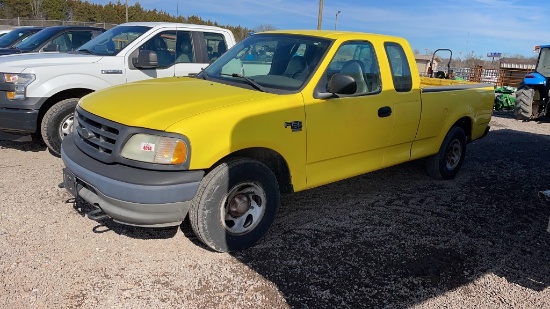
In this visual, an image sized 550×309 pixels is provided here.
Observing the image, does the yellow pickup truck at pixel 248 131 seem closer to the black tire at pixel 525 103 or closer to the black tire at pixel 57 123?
the black tire at pixel 57 123

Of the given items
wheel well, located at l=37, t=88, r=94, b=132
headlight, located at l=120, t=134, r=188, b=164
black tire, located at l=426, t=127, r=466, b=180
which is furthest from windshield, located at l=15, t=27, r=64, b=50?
black tire, located at l=426, t=127, r=466, b=180

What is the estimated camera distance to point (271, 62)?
460 centimetres

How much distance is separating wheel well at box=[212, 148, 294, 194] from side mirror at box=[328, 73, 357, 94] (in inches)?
31.3

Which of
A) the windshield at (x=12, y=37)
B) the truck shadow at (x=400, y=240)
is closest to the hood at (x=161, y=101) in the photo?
the truck shadow at (x=400, y=240)

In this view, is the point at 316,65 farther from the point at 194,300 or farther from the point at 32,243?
the point at 32,243

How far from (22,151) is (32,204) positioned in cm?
240

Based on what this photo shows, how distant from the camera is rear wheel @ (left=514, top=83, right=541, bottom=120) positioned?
12208mm

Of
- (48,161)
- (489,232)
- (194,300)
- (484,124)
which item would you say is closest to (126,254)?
(194,300)

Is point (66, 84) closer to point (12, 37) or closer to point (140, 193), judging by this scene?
point (140, 193)

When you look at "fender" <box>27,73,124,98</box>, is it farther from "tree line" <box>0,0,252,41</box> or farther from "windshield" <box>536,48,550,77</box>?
"tree line" <box>0,0,252,41</box>

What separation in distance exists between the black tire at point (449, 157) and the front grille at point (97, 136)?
422cm

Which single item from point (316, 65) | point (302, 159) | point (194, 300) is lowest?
point (194, 300)

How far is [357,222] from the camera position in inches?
182

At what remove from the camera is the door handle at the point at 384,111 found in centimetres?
462
